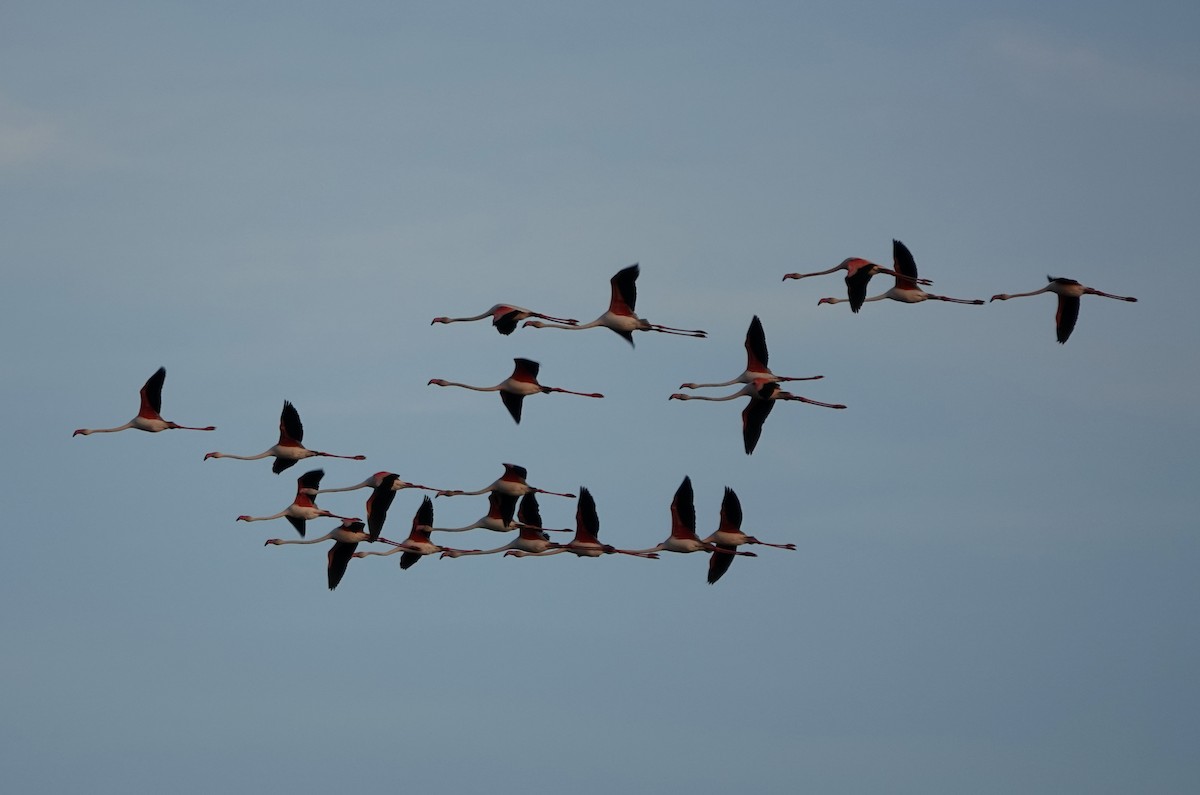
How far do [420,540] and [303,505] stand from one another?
316cm

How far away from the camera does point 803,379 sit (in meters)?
47.4

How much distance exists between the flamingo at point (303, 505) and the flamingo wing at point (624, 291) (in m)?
11.7

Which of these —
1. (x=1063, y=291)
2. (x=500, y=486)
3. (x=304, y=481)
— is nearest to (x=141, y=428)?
(x=304, y=481)

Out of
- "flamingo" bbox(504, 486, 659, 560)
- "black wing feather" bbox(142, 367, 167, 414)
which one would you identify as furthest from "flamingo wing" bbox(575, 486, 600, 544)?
"black wing feather" bbox(142, 367, 167, 414)

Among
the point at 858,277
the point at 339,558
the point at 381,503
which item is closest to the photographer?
the point at 858,277

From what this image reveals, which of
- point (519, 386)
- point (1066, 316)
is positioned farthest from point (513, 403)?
point (1066, 316)

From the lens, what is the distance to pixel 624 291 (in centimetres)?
4662

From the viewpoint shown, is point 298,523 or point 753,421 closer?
point 753,421

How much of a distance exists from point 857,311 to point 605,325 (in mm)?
5505

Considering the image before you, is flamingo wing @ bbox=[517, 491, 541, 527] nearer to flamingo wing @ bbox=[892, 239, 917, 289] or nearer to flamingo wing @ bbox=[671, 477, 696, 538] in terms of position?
flamingo wing @ bbox=[671, 477, 696, 538]

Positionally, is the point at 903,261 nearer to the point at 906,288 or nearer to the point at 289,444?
the point at 906,288

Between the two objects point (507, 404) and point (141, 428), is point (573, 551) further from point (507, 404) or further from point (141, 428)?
point (141, 428)

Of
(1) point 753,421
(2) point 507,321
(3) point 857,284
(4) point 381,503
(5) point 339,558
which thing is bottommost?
(5) point 339,558

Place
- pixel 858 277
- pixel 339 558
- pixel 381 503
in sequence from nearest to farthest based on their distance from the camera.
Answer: pixel 858 277, pixel 381 503, pixel 339 558
